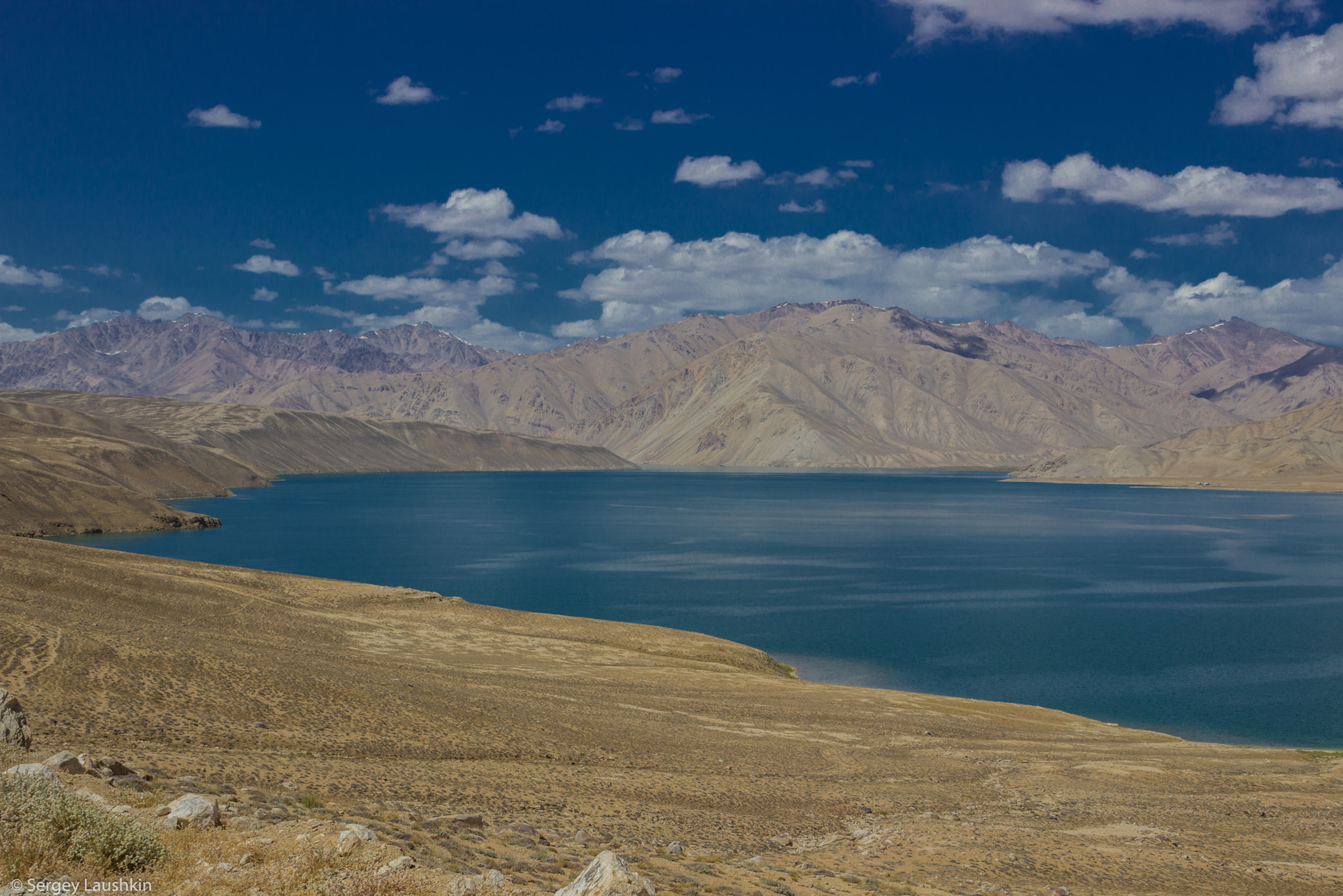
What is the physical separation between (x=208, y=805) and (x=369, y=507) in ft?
522

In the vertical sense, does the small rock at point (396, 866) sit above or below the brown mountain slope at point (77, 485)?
below

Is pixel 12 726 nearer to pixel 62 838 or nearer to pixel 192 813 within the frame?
pixel 192 813

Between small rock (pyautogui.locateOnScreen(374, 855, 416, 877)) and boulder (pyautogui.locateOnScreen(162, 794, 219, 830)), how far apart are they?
3.09m

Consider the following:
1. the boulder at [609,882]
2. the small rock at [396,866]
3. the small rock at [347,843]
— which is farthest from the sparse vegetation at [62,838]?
the boulder at [609,882]

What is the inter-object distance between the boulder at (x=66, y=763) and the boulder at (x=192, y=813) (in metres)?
2.70

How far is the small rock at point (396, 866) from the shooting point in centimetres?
1014

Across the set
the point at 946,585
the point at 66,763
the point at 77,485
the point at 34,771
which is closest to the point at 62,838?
the point at 34,771

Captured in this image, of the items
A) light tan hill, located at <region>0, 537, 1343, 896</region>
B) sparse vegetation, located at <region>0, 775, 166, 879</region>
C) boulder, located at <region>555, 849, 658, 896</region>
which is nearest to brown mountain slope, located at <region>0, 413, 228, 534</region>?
light tan hill, located at <region>0, 537, 1343, 896</region>

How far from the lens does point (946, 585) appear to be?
7731cm

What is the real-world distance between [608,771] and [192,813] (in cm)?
1240

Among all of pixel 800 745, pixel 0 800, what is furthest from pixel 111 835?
pixel 800 745

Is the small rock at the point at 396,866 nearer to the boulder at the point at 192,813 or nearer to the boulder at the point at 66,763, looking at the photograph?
the boulder at the point at 192,813

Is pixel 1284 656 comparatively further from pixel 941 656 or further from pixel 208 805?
pixel 208 805

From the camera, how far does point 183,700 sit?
2328 cm
